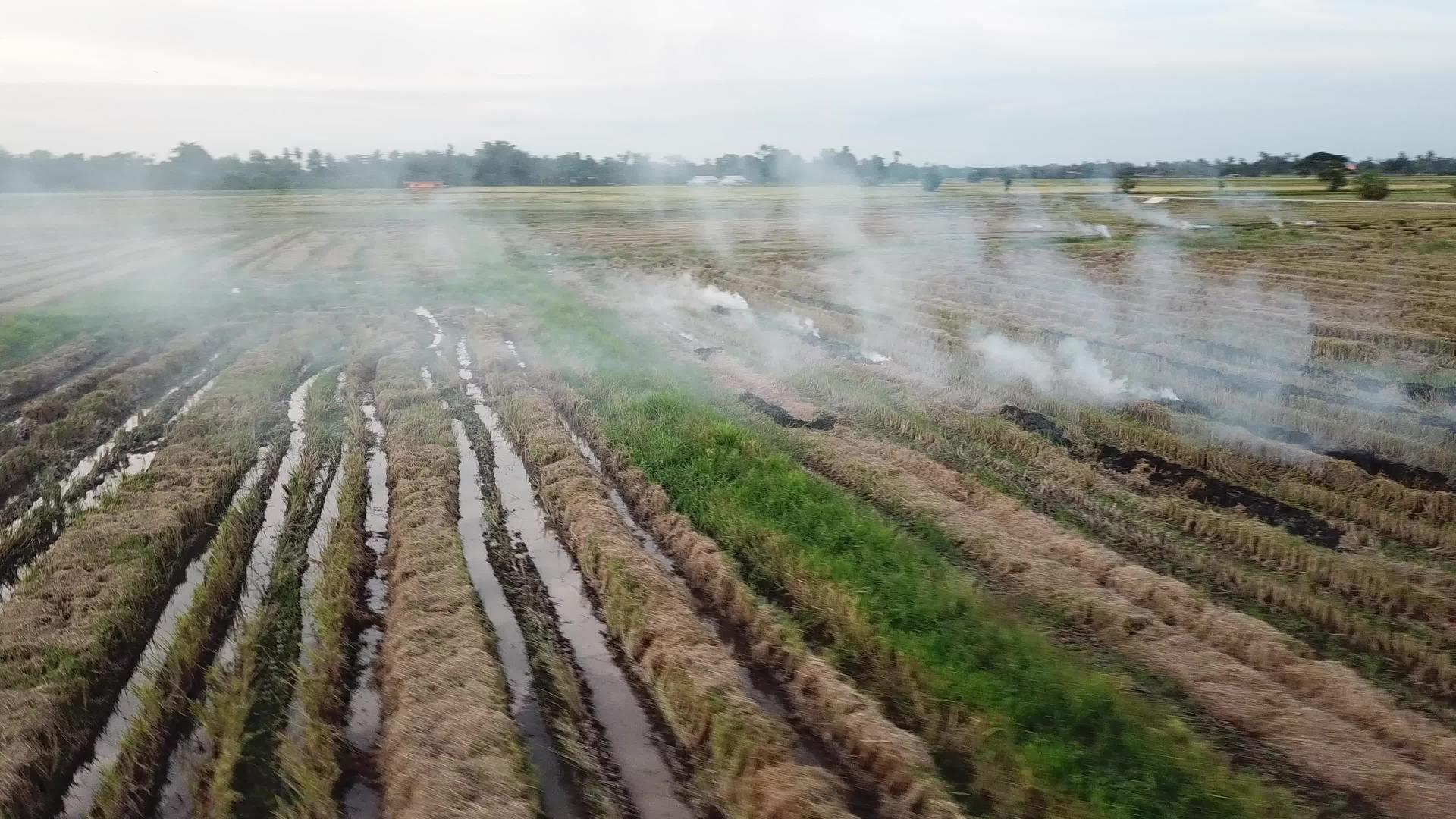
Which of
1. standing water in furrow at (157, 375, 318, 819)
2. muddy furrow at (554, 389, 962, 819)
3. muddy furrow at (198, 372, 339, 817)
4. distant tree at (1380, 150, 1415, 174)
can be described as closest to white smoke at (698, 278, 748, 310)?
standing water in furrow at (157, 375, 318, 819)

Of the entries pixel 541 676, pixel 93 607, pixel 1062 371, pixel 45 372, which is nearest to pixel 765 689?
pixel 541 676

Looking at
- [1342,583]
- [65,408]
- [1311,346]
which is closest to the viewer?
[1342,583]

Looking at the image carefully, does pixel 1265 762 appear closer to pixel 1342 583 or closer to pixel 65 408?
pixel 1342 583

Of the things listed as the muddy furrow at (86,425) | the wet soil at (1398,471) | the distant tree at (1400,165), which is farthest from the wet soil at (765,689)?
the distant tree at (1400,165)

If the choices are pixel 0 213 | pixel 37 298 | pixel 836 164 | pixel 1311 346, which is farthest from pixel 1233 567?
pixel 0 213

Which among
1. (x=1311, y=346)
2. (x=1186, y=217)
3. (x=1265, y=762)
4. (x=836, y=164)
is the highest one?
(x=836, y=164)

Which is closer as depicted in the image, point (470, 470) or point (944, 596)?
point (944, 596)

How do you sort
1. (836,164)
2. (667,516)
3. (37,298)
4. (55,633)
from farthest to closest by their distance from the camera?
1. (836,164)
2. (37,298)
3. (667,516)
4. (55,633)

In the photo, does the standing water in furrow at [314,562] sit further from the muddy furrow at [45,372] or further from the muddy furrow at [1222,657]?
the muddy furrow at [45,372]
